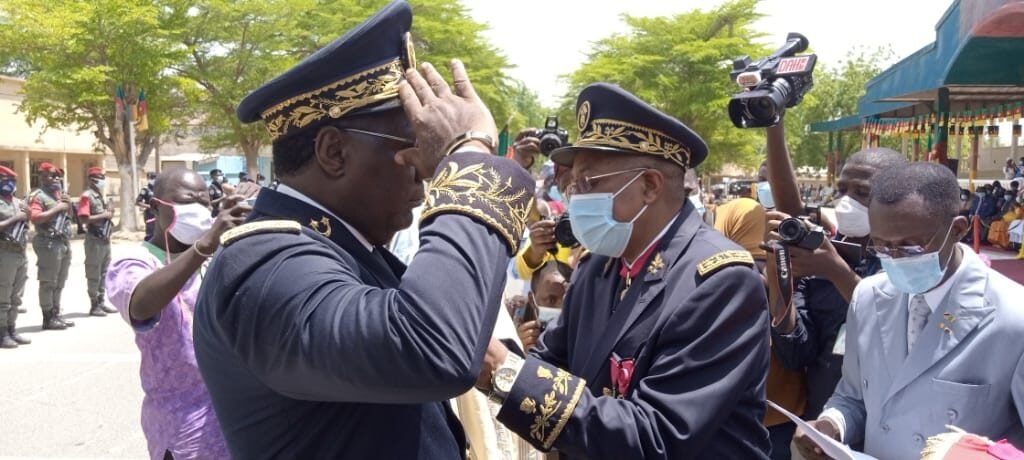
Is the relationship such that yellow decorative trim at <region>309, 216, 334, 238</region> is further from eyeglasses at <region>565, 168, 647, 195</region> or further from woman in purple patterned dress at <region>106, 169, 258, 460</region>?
woman in purple patterned dress at <region>106, 169, 258, 460</region>

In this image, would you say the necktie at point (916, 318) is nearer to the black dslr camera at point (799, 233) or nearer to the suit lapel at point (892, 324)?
the suit lapel at point (892, 324)

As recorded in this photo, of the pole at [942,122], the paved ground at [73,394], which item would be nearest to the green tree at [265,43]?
the paved ground at [73,394]

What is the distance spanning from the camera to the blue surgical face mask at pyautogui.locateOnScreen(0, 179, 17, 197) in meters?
9.18

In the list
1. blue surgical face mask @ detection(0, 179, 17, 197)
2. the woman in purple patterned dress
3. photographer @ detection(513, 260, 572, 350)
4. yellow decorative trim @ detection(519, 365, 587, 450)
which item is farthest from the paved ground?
yellow decorative trim @ detection(519, 365, 587, 450)

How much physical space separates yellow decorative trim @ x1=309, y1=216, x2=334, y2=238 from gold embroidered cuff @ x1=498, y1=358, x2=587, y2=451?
22.2 inches

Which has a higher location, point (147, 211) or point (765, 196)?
point (765, 196)

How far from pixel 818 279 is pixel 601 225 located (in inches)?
59.1

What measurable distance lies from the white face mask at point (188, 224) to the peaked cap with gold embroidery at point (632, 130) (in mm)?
2050

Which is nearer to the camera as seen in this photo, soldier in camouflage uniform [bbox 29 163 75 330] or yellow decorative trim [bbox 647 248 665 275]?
yellow decorative trim [bbox 647 248 665 275]

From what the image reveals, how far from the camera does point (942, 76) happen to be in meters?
11.5

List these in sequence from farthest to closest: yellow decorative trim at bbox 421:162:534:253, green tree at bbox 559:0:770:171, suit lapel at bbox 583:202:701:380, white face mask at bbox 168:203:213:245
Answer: green tree at bbox 559:0:770:171 → white face mask at bbox 168:203:213:245 → suit lapel at bbox 583:202:701:380 → yellow decorative trim at bbox 421:162:534:253

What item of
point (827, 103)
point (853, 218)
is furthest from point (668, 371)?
point (827, 103)

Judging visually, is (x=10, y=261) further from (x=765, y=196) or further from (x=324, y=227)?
(x=324, y=227)

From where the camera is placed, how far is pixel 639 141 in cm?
244
